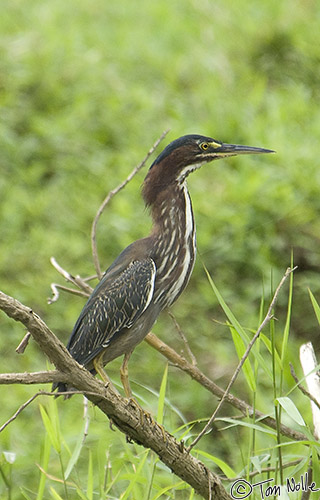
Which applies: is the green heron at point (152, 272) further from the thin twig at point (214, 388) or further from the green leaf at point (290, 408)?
the green leaf at point (290, 408)

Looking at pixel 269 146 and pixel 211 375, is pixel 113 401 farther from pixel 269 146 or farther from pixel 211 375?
pixel 269 146

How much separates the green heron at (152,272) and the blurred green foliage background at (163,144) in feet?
3.14

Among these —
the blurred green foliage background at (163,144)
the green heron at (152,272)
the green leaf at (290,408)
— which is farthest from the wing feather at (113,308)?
→ the blurred green foliage background at (163,144)

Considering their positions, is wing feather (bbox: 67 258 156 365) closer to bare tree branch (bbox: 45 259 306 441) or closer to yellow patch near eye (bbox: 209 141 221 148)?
bare tree branch (bbox: 45 259 306 441)

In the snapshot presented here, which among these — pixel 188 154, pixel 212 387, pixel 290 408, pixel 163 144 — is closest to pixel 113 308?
pixel 212 387

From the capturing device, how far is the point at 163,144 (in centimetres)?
471

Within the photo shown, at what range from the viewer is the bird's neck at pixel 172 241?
239cm

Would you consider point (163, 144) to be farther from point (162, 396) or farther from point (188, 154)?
point (162, 396)

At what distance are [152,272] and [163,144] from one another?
2410 millimetres

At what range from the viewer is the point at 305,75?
549cm

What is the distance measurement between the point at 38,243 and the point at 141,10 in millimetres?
2903

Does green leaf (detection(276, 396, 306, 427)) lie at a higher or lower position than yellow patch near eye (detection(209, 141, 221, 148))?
lower

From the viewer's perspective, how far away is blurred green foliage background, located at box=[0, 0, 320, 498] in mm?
3959

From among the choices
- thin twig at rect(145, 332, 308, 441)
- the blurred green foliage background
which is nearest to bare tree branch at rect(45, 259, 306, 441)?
thin twig at rect(145, 332, 308, 441)
